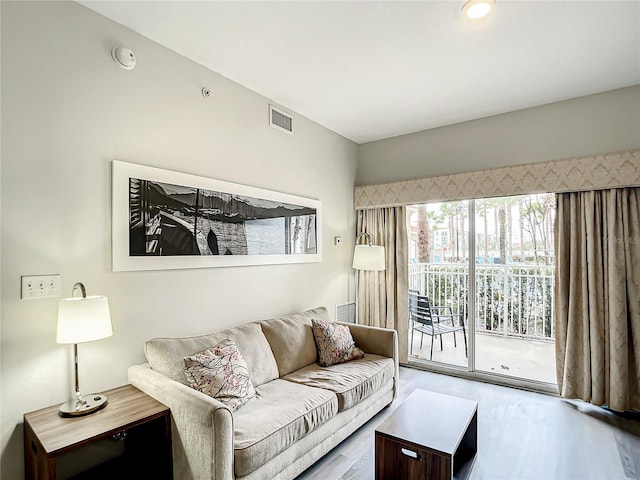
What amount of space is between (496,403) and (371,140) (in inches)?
123

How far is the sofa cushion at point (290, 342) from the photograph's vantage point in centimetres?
270

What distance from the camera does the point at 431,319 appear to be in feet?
12.6

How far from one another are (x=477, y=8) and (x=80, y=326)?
269 centimetres

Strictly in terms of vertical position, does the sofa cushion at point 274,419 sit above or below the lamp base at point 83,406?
below

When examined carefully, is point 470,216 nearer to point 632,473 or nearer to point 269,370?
point 632,473

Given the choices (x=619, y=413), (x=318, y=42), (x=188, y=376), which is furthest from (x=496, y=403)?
(x=318, y=42)

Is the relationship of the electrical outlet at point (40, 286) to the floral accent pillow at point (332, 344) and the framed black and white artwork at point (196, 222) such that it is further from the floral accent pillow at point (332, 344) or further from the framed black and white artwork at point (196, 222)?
the floral accent pillow at point (332, 344)

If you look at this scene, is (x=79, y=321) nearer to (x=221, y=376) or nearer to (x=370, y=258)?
(x=221, y=376)

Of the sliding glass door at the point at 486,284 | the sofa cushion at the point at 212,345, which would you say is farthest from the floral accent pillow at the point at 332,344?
the sliding glass door at the point at 486,284

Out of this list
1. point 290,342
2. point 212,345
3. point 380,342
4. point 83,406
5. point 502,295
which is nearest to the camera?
point 83,406

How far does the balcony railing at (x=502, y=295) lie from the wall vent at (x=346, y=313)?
Result: 0.91 metres

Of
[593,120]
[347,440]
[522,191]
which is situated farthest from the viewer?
[522,191]

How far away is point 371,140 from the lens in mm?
4336

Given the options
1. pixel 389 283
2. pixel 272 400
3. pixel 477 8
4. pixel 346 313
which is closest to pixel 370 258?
pixel 389 283
